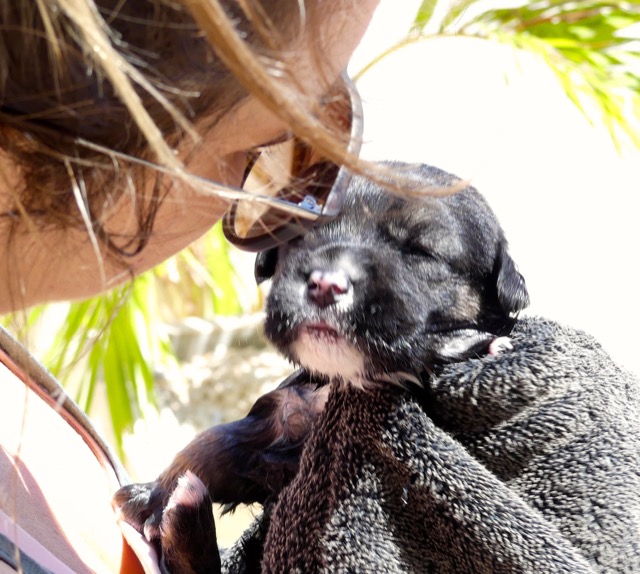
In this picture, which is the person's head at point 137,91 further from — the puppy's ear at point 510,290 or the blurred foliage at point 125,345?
the blurred foliage at point 125,345

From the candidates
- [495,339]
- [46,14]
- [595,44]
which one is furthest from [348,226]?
[595,44]

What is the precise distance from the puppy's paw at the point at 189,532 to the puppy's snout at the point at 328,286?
36 cm

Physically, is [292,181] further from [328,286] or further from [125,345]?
[125,345]

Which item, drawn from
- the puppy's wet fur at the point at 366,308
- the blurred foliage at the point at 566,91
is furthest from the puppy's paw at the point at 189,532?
the blurred foliage at the point at 566,91

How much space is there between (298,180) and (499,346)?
15.5 inches

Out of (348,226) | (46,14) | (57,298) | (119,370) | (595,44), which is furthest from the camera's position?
(119,370)

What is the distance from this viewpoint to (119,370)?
3.75 meters

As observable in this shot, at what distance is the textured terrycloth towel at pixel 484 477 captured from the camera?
104cm

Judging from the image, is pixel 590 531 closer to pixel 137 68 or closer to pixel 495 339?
pixel 495 339

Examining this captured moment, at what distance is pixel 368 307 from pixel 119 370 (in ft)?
9.04

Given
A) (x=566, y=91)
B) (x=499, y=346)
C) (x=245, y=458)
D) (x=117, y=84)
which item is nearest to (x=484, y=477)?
(x=499, y=346)

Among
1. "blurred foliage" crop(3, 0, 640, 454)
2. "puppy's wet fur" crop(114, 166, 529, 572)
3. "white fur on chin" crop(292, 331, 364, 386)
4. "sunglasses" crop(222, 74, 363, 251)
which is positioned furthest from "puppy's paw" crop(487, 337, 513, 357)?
"blurred foliage" crop(3, 0, 640, 454)

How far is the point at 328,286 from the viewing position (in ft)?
3.85

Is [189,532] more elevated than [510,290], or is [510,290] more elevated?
[510,290]
